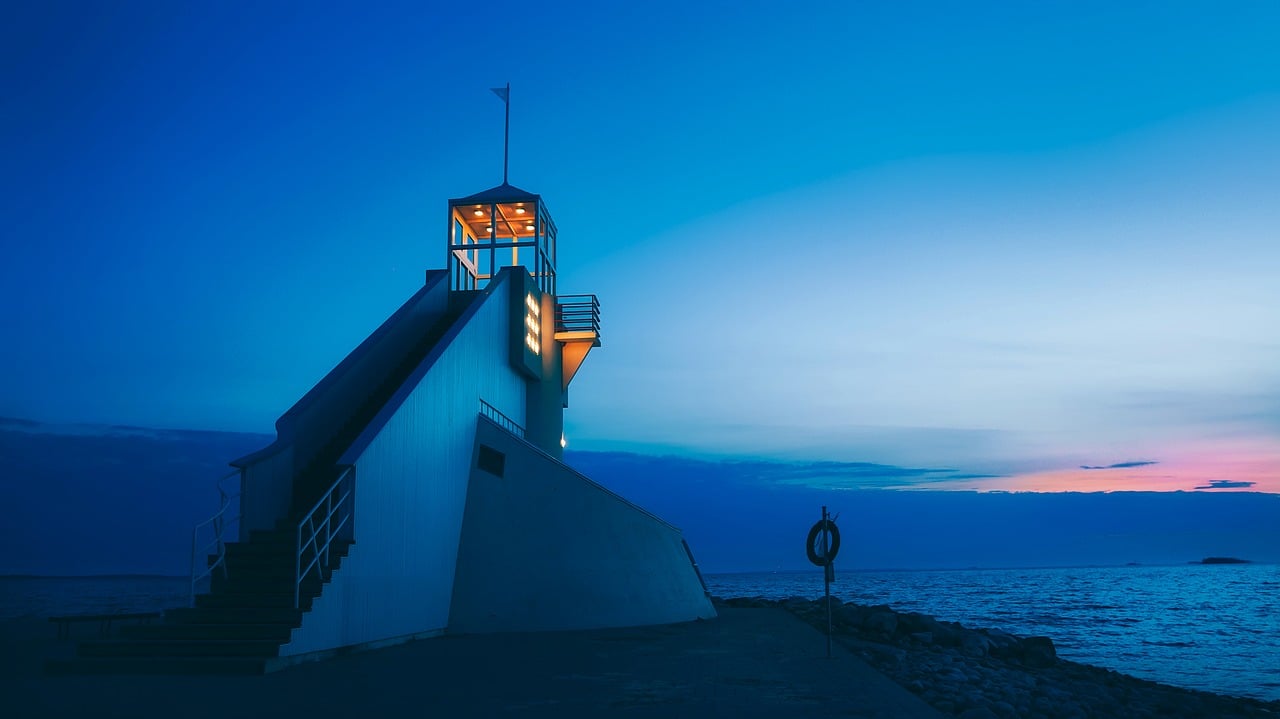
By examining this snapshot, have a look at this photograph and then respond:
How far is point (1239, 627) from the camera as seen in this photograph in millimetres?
37625

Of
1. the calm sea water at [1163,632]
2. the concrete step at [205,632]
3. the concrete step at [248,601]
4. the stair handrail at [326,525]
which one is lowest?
the calm sea water at [1163,632]

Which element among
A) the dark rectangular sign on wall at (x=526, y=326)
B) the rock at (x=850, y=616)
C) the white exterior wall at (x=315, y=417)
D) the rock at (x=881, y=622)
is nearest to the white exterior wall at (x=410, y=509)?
the white exterior wall at (x=315, y=417)

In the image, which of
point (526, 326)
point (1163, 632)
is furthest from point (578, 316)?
point (1163, 632)

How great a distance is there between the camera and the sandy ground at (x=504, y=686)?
304 inches

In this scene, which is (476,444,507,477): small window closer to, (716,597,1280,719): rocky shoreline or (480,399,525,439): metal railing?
(480,399,525,439): metal railing

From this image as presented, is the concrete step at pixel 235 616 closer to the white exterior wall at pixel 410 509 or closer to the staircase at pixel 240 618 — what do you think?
the staircase at pixel 240 618

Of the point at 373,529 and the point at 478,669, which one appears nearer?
the point at 478,669

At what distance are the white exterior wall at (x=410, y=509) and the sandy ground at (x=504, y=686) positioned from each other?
21.1 inches

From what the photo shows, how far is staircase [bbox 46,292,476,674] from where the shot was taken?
33.2ft

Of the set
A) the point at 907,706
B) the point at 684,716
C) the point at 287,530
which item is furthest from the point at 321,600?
the point at 907,706

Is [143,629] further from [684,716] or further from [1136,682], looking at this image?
[1136,682]

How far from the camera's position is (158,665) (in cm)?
1006

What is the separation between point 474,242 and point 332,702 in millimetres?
19765

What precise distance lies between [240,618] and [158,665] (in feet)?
3.34
